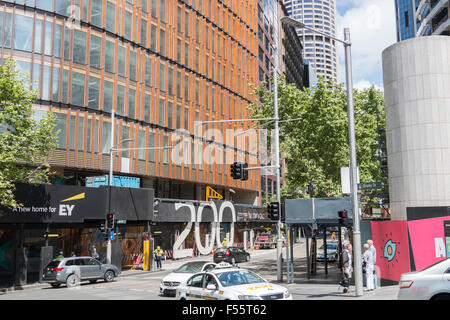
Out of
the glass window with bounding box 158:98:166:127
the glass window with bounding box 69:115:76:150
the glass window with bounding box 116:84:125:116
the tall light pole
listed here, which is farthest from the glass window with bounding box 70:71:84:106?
the tall light pole

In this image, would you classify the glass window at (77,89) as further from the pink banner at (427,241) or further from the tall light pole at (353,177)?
the pink banner at (427,241)

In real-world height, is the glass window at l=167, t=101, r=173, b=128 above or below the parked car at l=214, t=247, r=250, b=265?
above

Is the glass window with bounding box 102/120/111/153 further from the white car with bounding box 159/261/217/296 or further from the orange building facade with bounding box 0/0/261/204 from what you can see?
the white car with bounding box 159/261/217/296

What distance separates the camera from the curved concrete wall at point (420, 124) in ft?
71.7

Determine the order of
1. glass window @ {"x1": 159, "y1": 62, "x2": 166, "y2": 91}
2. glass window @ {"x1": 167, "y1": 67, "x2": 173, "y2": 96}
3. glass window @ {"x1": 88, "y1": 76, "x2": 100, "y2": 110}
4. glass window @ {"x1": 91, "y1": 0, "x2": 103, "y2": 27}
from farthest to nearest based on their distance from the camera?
glass window @ {"x1": 167, "y1": 67, "x2": 173, "y2": 96} < glass window @ {"x1": 159, "y1": 62, "x2": 166, "y2": 91} < glass window @ {"x1": 91, "y1": 0, "x2": 103, "y2": 27} < glass window @ {"x1": 88, "y1": 76, "x2": 100, "y2": 110}

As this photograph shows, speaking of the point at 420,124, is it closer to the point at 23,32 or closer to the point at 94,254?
the point at 94,254

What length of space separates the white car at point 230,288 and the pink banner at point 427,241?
874 cm

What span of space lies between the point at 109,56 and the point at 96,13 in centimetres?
413

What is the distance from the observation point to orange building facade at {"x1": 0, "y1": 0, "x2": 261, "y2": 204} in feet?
127

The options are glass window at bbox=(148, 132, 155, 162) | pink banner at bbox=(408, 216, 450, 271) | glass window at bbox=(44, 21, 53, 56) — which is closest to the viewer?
pink banner at bbox=(408, 216, 450, 271)

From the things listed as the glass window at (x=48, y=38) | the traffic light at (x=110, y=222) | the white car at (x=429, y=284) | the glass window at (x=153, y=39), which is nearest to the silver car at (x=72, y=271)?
the traffic light at (x=110, y=222)

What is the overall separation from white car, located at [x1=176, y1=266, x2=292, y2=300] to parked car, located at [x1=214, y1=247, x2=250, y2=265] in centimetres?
2342

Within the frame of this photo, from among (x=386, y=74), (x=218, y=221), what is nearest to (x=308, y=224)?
(x=386, y=74)
